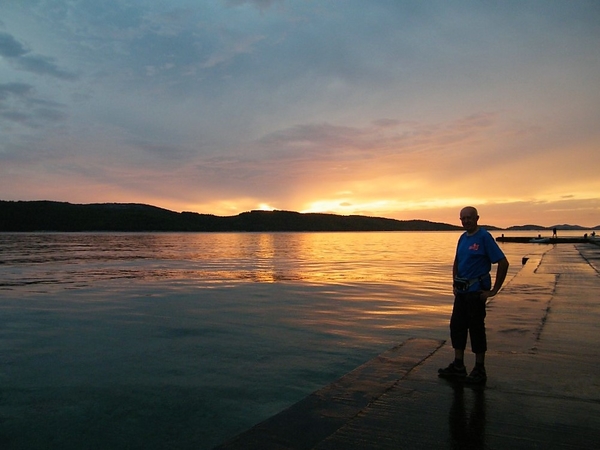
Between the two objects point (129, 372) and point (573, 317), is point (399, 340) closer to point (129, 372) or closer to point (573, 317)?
point (573, 317)

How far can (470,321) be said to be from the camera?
19.2 feet

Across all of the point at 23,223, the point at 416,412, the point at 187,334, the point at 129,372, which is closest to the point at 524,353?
the point at 416,412

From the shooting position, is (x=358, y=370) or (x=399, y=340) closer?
(x=358, y=370)

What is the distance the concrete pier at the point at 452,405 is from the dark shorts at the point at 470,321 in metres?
0.51

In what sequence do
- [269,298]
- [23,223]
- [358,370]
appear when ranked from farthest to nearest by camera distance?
[23,223] → [269,298] → [358,370]

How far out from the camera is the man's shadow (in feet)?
13.7

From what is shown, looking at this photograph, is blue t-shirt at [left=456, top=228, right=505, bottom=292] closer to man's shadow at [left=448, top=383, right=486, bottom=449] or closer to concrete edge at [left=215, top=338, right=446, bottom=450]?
man's shadow at [left=448, top=383, right=486, bottom=449]

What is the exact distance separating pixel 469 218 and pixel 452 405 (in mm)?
2255

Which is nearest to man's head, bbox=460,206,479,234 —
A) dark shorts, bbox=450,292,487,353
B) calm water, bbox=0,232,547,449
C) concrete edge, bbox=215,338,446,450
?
dark shorts, bbox=450,292,487,353

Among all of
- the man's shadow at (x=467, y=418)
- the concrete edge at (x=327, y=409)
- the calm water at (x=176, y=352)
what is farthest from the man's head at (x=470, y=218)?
the calm water at (x=176, y=352)

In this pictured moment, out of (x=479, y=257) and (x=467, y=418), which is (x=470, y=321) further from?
(x=467, y=418)

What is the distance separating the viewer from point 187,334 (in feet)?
37.1

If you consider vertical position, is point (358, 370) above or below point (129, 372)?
above

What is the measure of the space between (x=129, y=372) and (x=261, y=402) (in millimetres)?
2941
